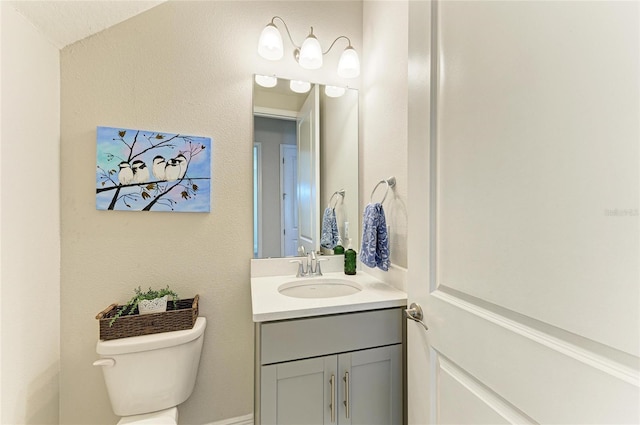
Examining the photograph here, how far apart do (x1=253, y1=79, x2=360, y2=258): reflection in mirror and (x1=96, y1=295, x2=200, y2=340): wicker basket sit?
46cm

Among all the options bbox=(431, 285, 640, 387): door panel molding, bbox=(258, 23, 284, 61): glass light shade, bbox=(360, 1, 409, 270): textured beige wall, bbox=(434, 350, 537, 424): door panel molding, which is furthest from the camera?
bbox=(258, 23, 284, 61): glass light shade

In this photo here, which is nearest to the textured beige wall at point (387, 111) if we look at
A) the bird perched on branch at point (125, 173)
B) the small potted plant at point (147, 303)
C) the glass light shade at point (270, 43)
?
the glass light shade at point (270, 43)

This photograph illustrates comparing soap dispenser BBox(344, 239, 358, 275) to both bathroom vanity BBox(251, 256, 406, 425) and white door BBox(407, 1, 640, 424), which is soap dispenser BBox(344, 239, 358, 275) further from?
white door BBox(407, 1, 640, 424)

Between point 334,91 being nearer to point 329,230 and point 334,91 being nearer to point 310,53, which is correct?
point 310,53

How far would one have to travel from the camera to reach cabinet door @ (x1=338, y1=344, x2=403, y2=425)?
3.60ft

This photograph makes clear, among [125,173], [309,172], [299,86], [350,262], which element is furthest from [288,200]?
[125,173]

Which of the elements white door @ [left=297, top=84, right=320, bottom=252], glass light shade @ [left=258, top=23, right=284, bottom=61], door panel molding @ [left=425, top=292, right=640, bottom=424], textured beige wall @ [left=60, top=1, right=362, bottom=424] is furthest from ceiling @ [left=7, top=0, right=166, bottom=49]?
door panel molding @ [left=425, top=292, right=640, bottom=424]

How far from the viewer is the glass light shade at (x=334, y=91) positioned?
1.69 m

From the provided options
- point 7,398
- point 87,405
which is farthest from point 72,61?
point 87,405

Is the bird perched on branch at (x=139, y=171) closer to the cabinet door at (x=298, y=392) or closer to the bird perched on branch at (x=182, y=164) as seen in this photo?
the bird perched on branch at (x=182, y=164)

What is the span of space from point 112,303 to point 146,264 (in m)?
0.22

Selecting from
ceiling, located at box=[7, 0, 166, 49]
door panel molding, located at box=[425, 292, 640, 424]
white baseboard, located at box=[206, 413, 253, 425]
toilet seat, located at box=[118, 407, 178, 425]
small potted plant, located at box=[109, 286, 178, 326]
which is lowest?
white baseboard, located at box=[206, 413, 253, 425]

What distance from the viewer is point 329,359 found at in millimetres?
1080

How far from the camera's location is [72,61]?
4.23 ft
